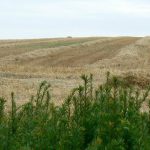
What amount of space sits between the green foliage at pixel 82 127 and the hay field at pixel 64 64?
12.6 metres

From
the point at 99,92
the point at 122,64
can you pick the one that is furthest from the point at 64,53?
the point at 99,92

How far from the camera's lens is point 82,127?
3180mm

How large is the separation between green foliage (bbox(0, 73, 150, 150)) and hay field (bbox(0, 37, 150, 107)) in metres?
12.6

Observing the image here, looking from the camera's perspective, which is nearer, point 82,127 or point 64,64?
point 82,127

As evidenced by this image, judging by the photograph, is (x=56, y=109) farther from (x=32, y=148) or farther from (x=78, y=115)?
(x=32, y=148)

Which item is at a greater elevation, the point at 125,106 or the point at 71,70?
the point at 125,106

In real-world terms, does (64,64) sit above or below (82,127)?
below

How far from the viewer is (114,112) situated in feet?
11.2

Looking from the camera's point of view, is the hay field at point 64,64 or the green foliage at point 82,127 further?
the hay field at point 64,64

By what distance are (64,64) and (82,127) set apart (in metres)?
36.0

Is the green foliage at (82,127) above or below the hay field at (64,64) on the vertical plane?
above

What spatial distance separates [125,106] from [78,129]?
25.3 inches

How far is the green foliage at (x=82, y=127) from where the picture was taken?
3.03 metres

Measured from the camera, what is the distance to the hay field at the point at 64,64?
840 inches
